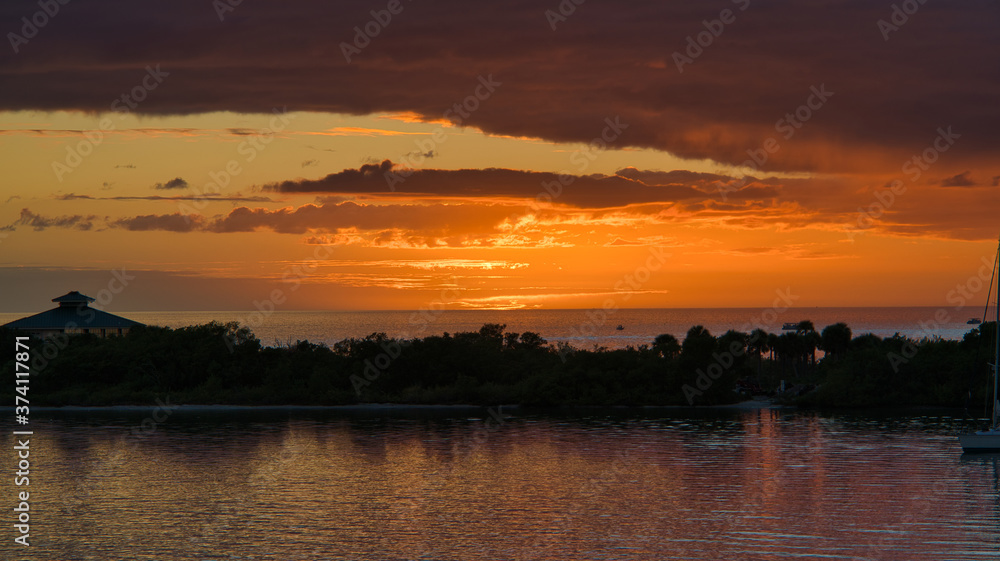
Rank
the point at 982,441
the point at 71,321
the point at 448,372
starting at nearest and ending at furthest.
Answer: the point at 982,441
the point at 448,372
the point at 71,321

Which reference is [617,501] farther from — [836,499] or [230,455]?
[230,455]

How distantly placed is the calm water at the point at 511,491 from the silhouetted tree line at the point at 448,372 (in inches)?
456

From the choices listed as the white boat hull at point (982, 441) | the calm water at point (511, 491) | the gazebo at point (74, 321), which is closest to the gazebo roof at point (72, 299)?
the gazebo at point (74, 321)

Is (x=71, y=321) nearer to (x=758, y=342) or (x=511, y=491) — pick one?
(x=758, y=342)

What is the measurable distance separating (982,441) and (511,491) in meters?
29.4

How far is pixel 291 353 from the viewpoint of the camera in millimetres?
93125

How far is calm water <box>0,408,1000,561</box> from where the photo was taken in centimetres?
3381

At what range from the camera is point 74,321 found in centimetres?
11194

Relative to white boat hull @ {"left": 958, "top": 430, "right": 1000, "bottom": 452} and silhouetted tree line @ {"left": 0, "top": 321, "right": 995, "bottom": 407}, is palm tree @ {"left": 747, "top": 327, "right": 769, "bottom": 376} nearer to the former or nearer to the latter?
silhouetted tree line @ {"left": 0, "top": 321, "right": 995, "bottom": 407}

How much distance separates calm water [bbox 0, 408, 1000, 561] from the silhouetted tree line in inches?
456

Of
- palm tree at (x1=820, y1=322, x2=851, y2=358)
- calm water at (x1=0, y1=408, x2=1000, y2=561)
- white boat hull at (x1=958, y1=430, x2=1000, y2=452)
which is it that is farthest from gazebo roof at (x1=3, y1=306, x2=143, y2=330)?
white boat hull at (x1=958, y1=430, x2=1000, y2=452)

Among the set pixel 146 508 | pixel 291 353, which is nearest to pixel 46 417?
pixel 291 353

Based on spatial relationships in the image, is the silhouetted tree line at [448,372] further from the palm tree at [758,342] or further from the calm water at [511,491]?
the palm tree at [758,342]

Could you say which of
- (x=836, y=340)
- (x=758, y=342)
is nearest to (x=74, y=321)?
(x=758, y=342)
